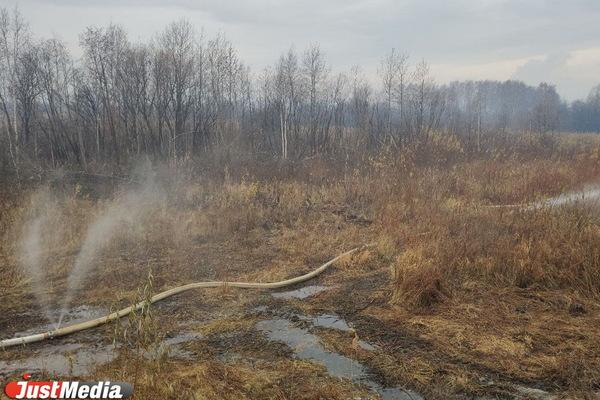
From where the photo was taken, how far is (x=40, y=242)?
8.64 meters

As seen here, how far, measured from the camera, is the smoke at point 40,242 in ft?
21.3

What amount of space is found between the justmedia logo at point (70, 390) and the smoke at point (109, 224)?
1994 mm

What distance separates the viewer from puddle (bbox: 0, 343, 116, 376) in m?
4.14

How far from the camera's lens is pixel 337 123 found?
92.2 ft

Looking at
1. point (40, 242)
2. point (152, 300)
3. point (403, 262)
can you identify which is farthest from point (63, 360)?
point (40, 242)

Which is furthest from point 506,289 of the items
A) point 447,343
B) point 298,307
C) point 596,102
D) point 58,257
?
point 596,102

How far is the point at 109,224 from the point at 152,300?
15.4 feet

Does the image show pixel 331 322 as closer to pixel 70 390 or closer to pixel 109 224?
pixel 70 390

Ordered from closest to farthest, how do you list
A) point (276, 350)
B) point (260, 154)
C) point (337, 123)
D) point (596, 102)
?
point (276, 350), point (260, 154), point (337, 123), point (596, 102)

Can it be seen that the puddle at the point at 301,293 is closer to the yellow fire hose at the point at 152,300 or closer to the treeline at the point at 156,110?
the yellow fire hose at the point at 152,300

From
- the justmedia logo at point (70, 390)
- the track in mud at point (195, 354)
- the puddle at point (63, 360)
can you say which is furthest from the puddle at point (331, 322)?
the justmedia logo at point (70, 390)

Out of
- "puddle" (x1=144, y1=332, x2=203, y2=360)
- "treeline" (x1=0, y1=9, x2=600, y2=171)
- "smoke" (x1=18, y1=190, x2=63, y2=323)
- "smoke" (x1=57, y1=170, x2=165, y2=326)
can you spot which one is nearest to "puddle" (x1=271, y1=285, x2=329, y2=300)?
"puddle" (x1=144, y1=332, x2=203, y2=360)

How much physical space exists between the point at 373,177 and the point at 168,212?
637 cm

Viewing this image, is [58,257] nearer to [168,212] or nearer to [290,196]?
[168,212]
